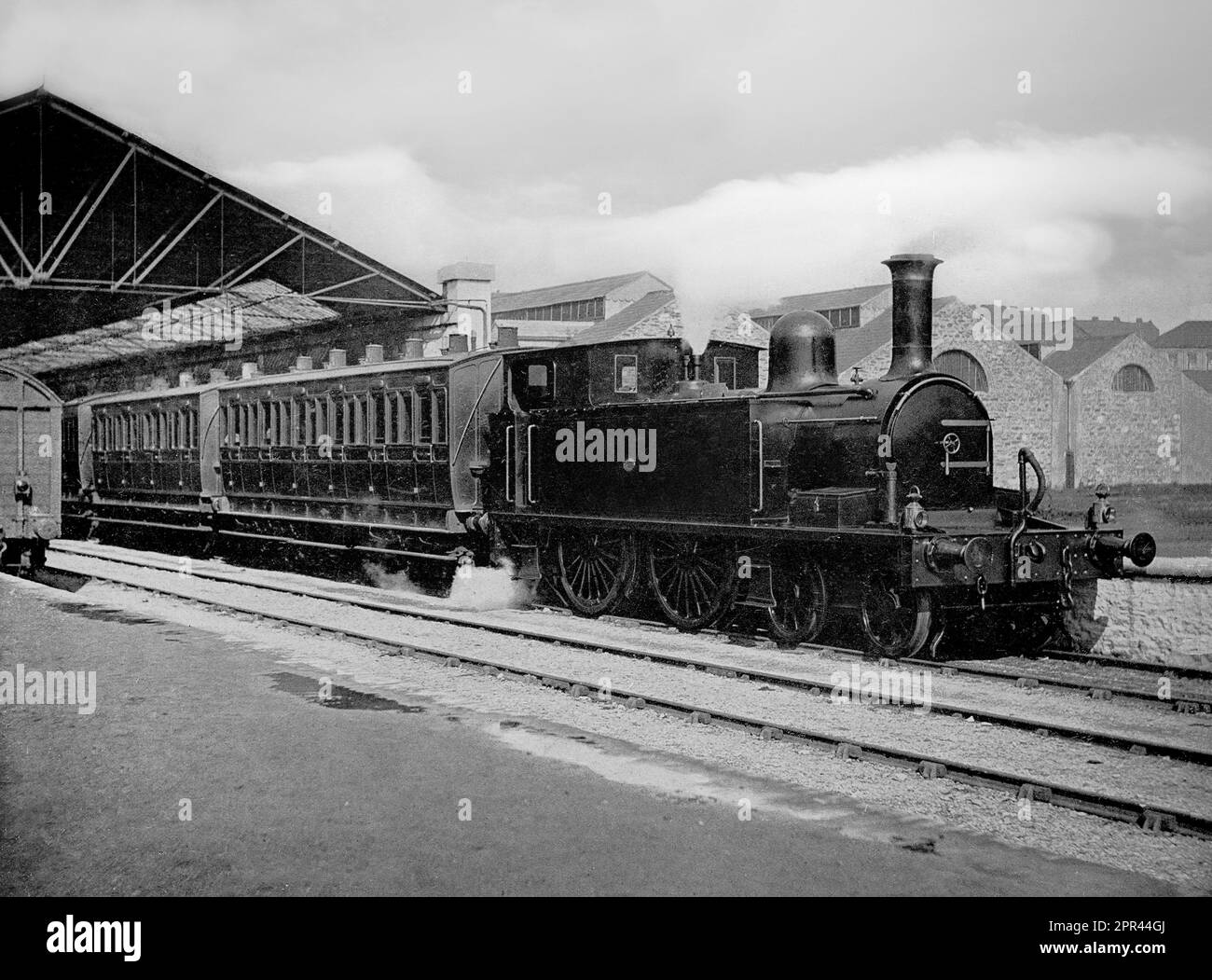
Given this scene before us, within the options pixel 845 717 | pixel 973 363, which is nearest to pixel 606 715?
pixel 845 717

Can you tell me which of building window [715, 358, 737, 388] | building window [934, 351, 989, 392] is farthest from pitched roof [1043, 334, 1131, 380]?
building window [715, 358, 737, 388]

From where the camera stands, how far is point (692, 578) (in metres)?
11.8

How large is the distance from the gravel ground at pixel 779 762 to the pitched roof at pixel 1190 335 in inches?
144

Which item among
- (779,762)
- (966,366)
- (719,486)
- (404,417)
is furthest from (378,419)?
(966,366)

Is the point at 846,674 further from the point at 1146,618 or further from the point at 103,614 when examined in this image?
the point at 103,614

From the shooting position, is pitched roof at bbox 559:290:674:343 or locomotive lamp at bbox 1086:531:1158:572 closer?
locomotive lamp at bbox 1086:531:1158:572

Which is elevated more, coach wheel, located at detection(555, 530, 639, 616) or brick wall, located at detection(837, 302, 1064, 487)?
brick wall, located at detection(837, 302, 1064, 487)

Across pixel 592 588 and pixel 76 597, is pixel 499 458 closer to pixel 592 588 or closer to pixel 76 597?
pixel 592 588

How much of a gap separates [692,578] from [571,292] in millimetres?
38699

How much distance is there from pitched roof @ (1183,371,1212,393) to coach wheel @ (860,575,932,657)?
573 cm

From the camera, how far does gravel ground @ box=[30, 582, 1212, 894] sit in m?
5.41

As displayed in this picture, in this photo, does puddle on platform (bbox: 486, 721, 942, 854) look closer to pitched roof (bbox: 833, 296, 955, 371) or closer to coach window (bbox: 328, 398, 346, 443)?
coach window (bbox: 328, 398, 346, 443)

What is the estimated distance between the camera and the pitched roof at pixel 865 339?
31.5 meters
